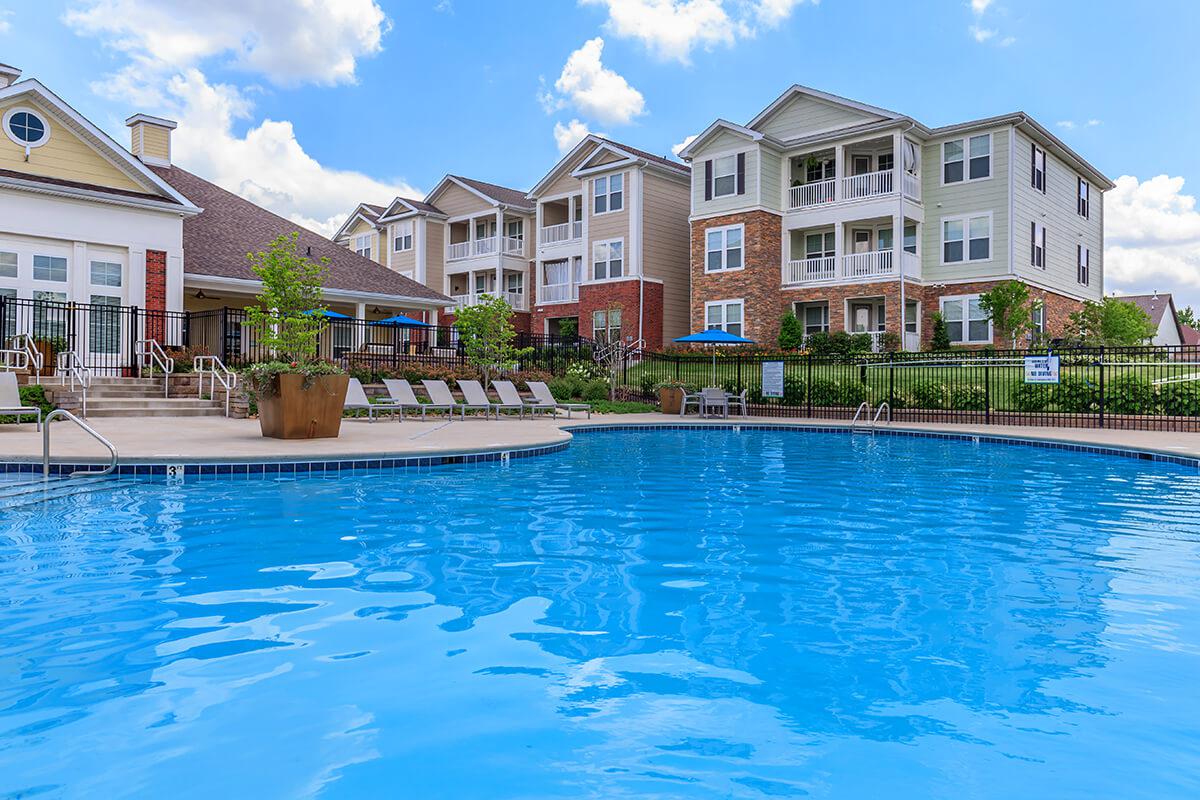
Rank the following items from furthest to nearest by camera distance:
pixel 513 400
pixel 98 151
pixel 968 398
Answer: pixel 968 398 → pixel 98 151 → pixel 513 400

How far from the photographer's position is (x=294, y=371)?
11.6 m

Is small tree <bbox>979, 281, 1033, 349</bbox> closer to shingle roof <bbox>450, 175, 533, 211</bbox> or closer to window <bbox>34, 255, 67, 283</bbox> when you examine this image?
shingle roof <bbox>450, 175, 533, 211</bbox>

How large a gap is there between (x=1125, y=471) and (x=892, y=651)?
31.5 feet

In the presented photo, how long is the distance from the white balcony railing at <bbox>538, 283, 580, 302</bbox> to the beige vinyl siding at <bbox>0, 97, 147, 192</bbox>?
59.6ft

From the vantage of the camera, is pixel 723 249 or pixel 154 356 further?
pixel 723 249

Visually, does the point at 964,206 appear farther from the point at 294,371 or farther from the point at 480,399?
the point at 294,371

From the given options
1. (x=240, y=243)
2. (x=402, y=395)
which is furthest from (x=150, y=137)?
(x=402, y=395)

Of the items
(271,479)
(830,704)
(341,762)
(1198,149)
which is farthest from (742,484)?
(1198,149)

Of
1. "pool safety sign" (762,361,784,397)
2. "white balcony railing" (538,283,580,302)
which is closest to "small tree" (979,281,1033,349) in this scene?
"pool safety sign" (762,361,784,397)

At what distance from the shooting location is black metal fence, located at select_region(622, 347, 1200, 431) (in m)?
17.7

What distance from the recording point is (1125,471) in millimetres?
11375

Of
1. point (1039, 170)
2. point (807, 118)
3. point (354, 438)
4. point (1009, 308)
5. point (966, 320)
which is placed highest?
point (807, 118)

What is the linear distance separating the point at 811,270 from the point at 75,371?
22945mm

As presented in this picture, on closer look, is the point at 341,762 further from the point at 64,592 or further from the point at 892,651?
the point at 64,592
